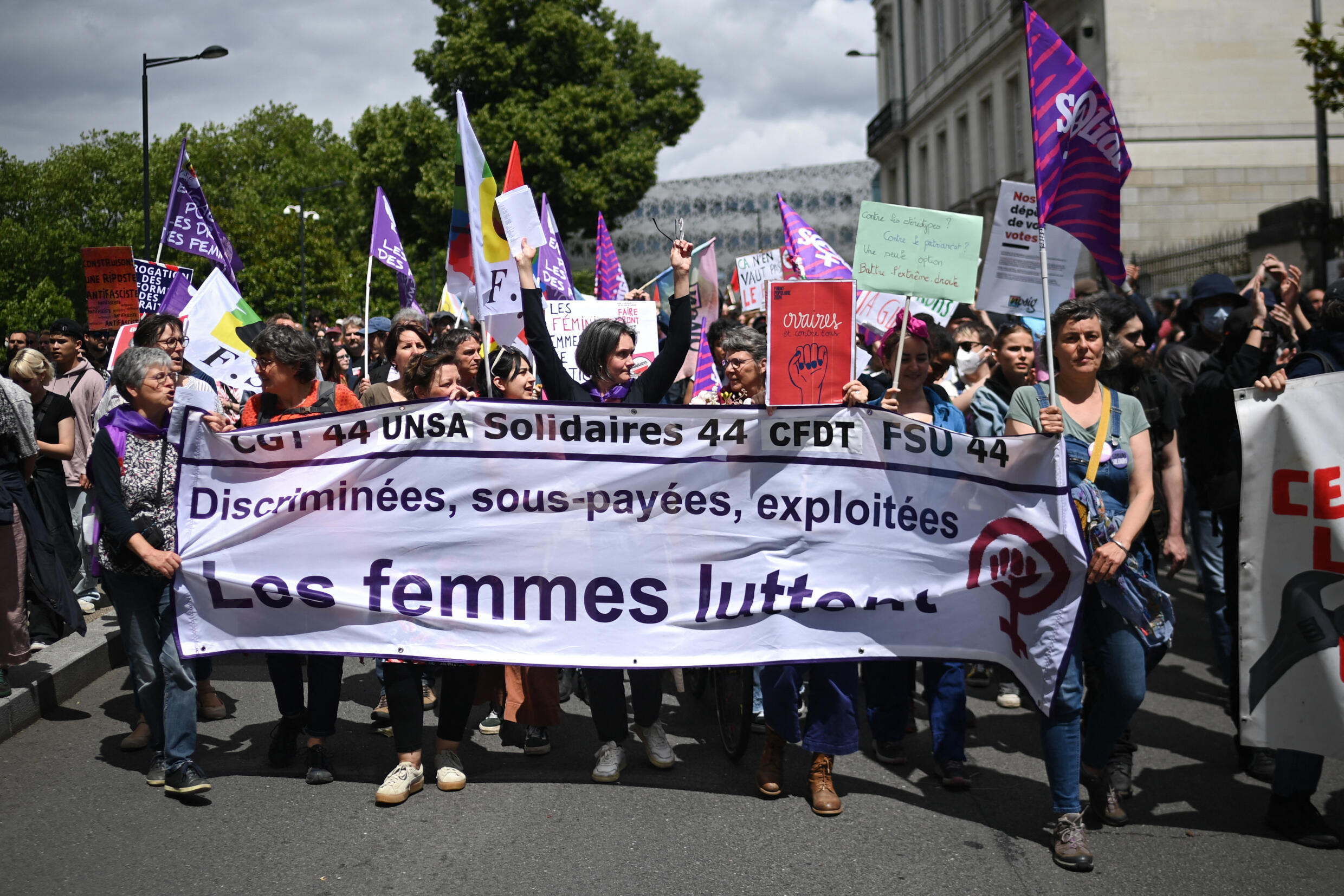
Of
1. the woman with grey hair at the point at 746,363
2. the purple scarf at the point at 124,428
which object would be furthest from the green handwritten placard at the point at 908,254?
the purple scarf at the point at 124,428

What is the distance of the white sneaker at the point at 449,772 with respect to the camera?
512 centimetres

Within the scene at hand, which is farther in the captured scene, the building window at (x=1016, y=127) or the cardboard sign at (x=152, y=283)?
the building window at (x=1016, y=127)

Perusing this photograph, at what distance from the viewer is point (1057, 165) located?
4914mm

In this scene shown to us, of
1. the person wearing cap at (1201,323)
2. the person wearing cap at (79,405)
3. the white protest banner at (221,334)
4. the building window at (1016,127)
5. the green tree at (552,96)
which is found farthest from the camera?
the green tree at (552,96)

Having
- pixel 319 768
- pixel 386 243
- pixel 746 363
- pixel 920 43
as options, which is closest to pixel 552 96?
pixel 920 43

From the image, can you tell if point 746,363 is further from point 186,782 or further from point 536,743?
point 186,782

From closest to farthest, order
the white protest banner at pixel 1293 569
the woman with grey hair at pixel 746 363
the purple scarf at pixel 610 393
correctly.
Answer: the white protest banner at pixel 1293 569
the purple scarf at pixel 610 393
the woman with grey hair at pixel 746 363

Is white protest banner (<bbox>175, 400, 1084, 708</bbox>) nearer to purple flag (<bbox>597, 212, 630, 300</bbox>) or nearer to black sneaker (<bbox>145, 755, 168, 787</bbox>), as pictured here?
black sneaker (<bbox>145, 755, 168, 787</bbox>)

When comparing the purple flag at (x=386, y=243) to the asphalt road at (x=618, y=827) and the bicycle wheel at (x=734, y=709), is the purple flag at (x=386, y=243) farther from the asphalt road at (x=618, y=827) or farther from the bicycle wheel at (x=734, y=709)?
the bicycle wheel at (x=734, y=709)

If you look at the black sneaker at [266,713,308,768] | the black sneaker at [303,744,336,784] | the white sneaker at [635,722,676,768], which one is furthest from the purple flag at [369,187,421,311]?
the white sneaker at [635,722,676,768]

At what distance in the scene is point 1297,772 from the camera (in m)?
4.47

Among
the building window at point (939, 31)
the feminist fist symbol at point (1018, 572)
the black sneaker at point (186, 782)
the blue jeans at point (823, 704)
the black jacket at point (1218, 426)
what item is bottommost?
the black sneaker at point (186, 782)

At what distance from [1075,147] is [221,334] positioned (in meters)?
5.17

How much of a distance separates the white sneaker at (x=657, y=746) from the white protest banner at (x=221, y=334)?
3.54 metres
